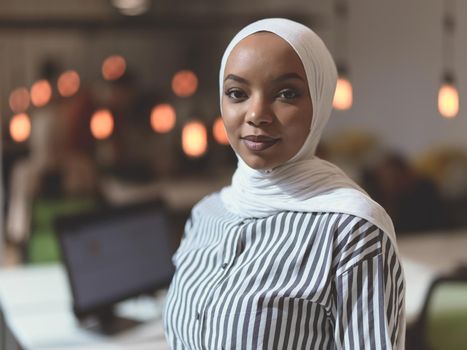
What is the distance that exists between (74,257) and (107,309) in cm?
21

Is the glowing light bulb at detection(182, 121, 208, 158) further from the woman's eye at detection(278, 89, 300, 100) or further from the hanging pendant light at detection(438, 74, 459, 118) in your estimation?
the woman's eye at detection(278, 89, 300, 100)

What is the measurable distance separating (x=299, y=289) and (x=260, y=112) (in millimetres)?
291

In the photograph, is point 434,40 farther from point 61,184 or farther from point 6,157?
point 6,157

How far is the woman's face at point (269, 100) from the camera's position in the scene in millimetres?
1352

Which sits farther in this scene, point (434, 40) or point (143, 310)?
point (434, 40)

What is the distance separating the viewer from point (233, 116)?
1.40 metres

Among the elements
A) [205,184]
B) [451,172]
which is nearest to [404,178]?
[451,172]

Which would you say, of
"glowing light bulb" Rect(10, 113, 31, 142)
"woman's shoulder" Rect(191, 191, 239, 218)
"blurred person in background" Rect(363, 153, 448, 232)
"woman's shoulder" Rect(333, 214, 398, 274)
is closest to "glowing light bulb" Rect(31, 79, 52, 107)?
"glowing light bulb" Rect(10, 113, 31, 142)

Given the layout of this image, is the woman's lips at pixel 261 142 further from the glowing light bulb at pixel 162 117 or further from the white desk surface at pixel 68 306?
the glowing light bulb at pixel 162 117

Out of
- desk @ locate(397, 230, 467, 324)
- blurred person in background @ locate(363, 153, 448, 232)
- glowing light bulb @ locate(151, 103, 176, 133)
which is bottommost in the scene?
blurred person in background @ locate(363, 153, 448, 232)

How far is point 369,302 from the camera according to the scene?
4.16 ft

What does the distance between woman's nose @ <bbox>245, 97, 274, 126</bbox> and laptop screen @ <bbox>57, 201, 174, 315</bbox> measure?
1252mm

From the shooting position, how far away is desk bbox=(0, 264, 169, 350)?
248 cm

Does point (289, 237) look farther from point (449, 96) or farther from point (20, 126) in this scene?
point (20, 126)
